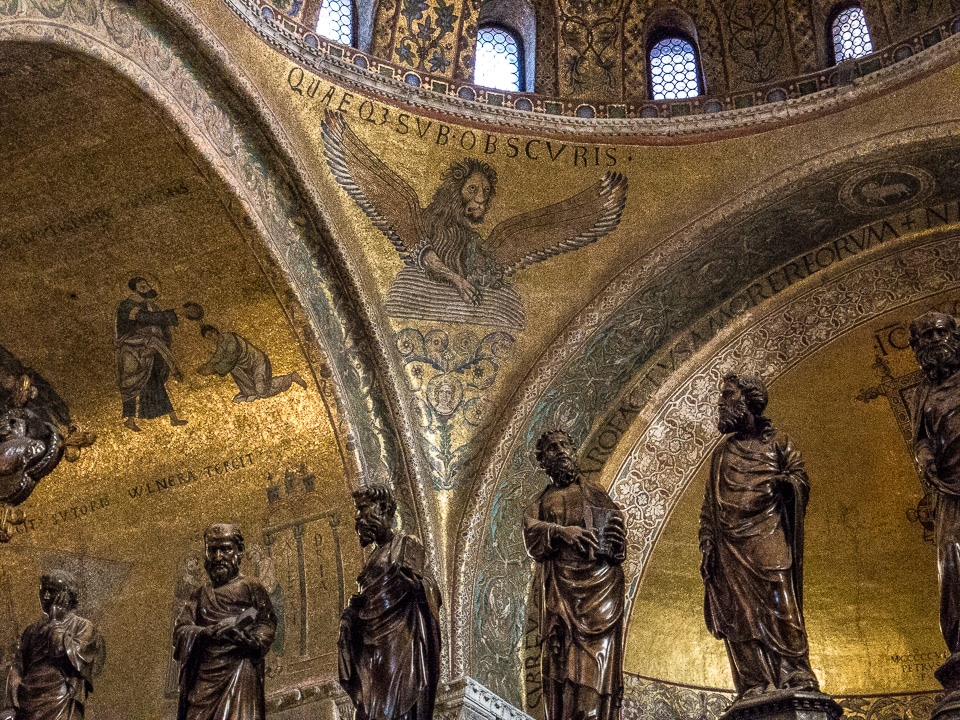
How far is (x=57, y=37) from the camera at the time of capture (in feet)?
37.0

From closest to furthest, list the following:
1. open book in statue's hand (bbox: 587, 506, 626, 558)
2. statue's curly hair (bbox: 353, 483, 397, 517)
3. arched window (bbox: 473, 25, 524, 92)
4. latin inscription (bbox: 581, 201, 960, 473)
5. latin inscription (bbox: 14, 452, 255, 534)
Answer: open book in statue's hand (bbox: 587, 506, 626, 558) → statue's curly hair (bbox: 353, 483, 397, 517) → latin inscription (bbox: 14, 452, 255, 534) → latin inscription (bbox: 581, 201, 960, 473) → arched window (bbox: 473, 25, 524, 92)

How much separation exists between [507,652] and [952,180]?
17.7 feet

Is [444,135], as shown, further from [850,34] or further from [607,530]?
[607,530]

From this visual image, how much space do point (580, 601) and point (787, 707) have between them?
1400 millimetres

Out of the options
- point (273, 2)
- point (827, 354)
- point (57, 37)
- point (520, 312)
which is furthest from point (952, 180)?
point (57, 37)

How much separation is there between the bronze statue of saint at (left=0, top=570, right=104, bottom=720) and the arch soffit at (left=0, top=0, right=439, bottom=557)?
3.03 meters

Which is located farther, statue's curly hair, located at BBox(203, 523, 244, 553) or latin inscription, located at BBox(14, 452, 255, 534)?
latin inscription, located at BBox(14, 452, 255, 534)

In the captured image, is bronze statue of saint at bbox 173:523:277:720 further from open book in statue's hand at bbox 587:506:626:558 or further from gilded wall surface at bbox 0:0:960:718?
gilded wall surface at bbox 0:0:960:718

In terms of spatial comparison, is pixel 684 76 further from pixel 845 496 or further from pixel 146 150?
pixel 146 150

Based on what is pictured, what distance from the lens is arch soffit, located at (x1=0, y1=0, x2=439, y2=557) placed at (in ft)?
38.0

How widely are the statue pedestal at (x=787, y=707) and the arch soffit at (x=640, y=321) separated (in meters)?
4.52

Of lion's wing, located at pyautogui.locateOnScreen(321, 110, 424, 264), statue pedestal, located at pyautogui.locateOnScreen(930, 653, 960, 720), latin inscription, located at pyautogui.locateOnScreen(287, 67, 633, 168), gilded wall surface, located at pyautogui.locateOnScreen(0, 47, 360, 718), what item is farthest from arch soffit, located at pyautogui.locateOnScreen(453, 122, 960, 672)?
statue pedestal, located at pyautogui.locateOnScreen(930, 653, 960, 720)

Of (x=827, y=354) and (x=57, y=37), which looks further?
(x=827, y=354)

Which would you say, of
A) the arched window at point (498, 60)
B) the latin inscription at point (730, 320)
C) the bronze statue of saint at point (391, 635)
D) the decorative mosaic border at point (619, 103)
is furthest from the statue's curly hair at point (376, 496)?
the arched window at point (498, 60)
